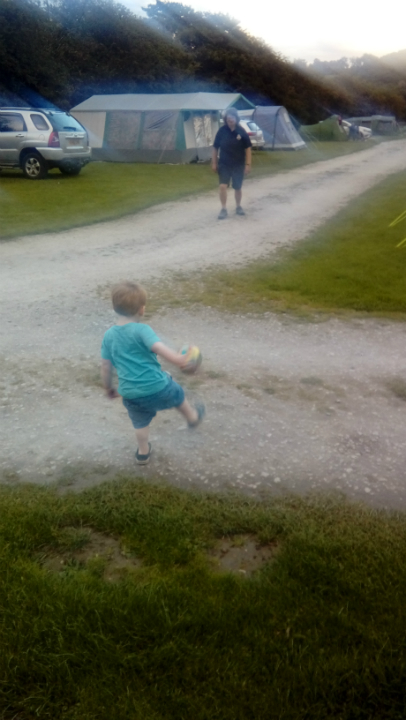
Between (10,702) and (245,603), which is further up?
(245,603)

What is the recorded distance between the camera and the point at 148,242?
9.55m

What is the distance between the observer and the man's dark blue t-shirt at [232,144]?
10.3m

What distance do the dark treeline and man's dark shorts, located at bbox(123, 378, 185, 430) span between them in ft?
86.1

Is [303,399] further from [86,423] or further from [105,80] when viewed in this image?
[105,80]

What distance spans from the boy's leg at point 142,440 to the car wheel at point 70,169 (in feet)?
48.7

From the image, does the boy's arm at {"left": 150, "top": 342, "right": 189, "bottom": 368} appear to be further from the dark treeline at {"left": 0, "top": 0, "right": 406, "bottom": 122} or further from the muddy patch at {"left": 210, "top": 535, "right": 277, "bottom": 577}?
the dark treeline at {"left": 0, "top": 0, "right": 406, "bottom": 122}

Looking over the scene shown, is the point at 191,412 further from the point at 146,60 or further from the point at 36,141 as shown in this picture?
the point at 146,60

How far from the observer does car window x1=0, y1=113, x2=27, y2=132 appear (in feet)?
53.9

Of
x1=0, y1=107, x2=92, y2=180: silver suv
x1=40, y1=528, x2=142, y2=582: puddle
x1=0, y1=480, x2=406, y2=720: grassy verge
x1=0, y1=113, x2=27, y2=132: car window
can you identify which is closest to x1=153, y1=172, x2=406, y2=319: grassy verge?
x1=0, y1=480, x2=406, y2=720: grassy verge

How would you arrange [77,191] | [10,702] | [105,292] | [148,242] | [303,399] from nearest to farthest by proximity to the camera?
[10,702], [303,399], [105,292], [148,242], [77,191]

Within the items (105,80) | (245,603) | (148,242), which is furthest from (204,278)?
(105,80)

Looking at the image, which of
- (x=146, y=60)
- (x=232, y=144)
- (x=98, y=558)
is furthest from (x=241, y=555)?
(x=146, y=60)

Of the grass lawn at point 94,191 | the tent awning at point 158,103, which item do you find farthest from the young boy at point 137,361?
the tent awning at point 158,103

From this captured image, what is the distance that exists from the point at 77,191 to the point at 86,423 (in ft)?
37.3
